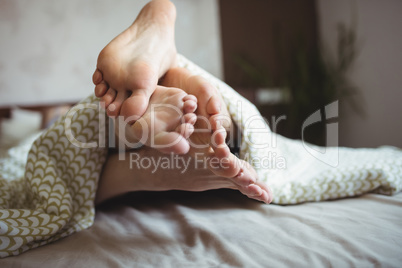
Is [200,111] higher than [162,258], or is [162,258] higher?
[200,111]

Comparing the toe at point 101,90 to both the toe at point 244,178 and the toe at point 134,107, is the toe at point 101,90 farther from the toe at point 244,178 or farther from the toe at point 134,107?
the toe at point 244,178

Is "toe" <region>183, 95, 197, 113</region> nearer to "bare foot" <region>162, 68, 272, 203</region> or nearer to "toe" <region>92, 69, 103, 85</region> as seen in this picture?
"bare foot" <region>162, 68, 272, 203</region>

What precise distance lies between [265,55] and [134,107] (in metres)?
2.21

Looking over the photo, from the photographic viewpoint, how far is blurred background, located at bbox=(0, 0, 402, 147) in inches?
78.4

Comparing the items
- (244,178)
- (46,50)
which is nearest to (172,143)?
(244,178)

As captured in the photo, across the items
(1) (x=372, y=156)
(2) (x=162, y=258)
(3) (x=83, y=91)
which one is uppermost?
(3) (x=83, y=91)

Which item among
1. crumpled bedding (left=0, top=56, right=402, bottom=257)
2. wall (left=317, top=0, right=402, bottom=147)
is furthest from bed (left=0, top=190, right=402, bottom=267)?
wall (left=317, top=0, right=402, bottom=147)

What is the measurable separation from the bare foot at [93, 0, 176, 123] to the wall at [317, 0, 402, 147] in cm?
170

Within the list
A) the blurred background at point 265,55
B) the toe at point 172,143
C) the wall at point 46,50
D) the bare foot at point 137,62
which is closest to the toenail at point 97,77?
the bare foot at point 137,62

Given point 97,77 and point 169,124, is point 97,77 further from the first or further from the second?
point 169,124

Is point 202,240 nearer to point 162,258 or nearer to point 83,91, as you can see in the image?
point 162,258

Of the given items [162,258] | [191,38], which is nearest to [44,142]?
[162,258]

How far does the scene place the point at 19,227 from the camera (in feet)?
2.03

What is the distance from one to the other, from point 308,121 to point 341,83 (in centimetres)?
36
